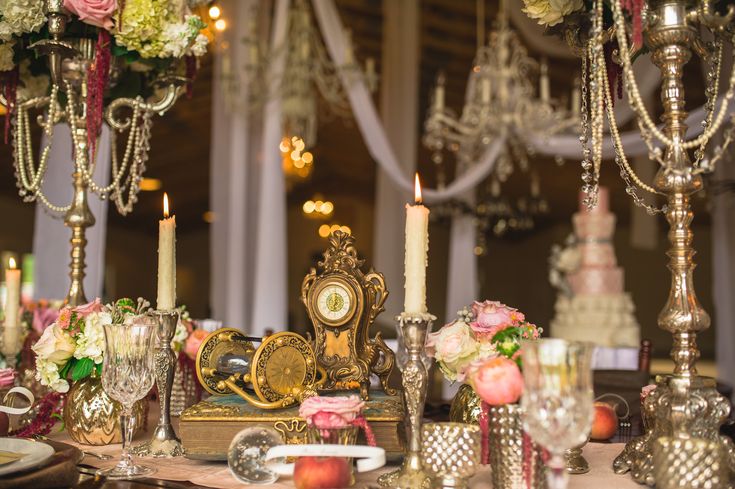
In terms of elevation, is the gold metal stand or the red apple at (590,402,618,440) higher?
the gold metal stand

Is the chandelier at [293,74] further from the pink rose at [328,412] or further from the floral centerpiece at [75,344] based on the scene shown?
the pink rose at [328,412]

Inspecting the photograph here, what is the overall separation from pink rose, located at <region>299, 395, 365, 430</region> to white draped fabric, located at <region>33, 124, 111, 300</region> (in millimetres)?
1556

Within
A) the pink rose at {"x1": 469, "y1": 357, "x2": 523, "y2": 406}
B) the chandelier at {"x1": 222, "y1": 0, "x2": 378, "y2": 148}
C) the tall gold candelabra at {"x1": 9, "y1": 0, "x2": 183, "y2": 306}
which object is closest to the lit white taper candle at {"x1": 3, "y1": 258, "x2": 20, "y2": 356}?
the tall gold candelabra at {"x1": 9, "y1": 0, "x2": 183, "y2": 306}

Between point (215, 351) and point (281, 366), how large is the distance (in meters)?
0.19

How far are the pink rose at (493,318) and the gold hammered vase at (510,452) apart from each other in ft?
0.73

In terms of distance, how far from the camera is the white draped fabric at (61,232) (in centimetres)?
253

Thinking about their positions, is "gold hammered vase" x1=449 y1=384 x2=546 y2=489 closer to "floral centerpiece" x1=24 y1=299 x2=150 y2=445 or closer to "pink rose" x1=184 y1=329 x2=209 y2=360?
"floral centerpiece" x1=24 y1=299 x2=150 y2=445

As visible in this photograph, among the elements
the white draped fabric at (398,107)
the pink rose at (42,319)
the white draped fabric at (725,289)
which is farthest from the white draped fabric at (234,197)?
the white draped fabric at (725,289)

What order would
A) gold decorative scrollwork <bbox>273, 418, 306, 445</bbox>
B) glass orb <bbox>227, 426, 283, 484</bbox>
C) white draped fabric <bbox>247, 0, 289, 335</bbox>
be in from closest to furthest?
glass orb <bbox>227, 426, 283, 484</bbox> → gold decorative scrollwork <bbox>273, 418, 306, 445</bbox> → white draped fabric <bbox>247, 0, 289, 335</bbox>

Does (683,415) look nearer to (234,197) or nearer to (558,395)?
(558,395)

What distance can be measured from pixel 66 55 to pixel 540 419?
1404 millimetres

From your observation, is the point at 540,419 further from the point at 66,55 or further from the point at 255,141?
the point at 255,141

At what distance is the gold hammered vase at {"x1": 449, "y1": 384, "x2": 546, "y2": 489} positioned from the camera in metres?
1.10

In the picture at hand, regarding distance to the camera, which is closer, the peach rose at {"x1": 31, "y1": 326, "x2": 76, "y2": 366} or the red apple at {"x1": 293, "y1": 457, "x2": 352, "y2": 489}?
the red apple at {"x1": 293, "y1": 457, "x2": 352, "y2": 489}
